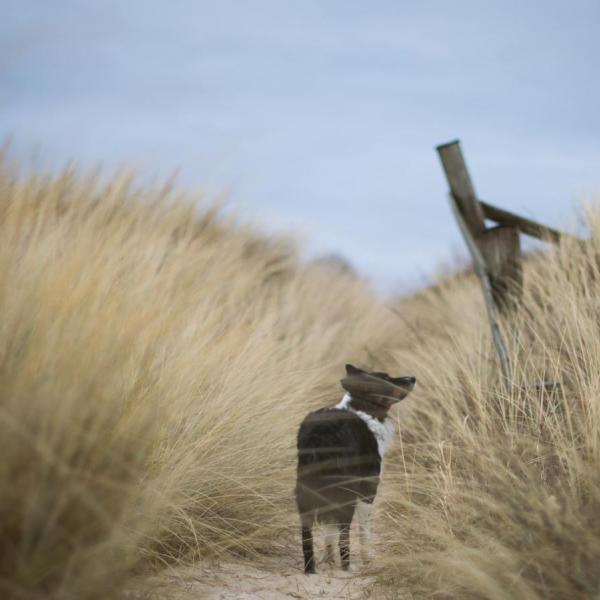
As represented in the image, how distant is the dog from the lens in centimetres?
187

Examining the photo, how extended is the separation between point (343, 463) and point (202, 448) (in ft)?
1.72

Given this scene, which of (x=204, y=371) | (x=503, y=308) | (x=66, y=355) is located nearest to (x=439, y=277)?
(x=503, y=308)

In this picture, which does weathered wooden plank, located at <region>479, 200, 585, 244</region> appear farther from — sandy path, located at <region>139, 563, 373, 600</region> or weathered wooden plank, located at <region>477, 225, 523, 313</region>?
sandy path, located at <region>139, 563, 373, 600</region>

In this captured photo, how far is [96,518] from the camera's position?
123cm

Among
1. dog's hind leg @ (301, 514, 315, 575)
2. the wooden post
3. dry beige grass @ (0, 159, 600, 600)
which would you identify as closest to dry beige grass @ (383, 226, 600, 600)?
dry beige grass @ (0, 159, 600, 600)

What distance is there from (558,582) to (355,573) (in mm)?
687

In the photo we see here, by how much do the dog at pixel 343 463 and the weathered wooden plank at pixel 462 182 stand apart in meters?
1.86

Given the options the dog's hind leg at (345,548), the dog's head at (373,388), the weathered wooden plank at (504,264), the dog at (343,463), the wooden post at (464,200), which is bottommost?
the dog's hind leg at (345,548)

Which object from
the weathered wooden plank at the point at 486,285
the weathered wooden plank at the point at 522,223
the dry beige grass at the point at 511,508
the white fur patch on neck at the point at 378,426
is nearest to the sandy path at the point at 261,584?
the dry beige grass at the point at 511,508

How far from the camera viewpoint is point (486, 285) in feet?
11.3

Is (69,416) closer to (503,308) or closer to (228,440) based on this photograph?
(228,440)

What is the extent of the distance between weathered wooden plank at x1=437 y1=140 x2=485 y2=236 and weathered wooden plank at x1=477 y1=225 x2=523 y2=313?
0.42ft

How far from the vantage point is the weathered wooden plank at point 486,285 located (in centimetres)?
300

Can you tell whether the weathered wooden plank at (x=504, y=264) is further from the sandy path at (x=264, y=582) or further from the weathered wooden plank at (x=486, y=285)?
the sandy path at (x=264, y=582)
